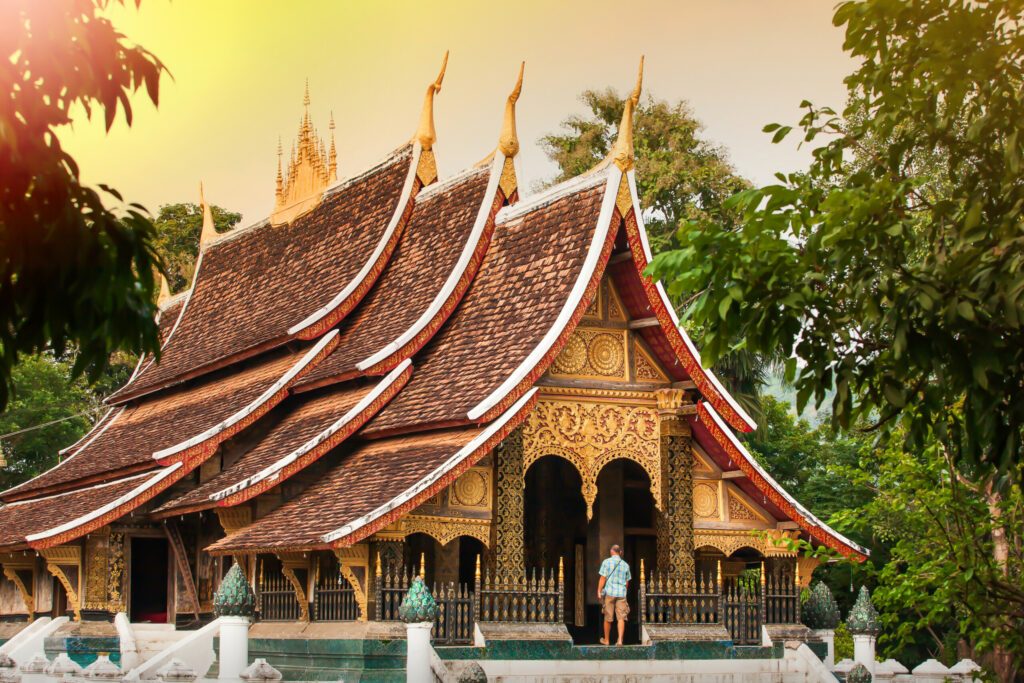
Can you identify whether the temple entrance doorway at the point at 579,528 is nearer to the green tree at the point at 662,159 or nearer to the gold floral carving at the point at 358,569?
the gold floral carving at the point at 358,569

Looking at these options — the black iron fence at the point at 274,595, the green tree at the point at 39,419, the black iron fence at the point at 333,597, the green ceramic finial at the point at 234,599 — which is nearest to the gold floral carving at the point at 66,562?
the black iron fence at the point at 274,595

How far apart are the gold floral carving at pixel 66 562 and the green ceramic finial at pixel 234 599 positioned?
486 centimetres

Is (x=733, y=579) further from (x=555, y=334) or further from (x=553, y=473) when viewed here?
(x=555, y=334)

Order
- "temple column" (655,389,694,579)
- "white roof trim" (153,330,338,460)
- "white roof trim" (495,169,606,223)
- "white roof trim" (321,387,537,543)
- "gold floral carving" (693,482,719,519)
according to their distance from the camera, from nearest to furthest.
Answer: "white roof trim" (321,387,537,543)
"temple column" (655,389,694,579)
"white roof trim" (495,169,606,223)
"gold floral carving" (693,482,719,519)
"white roof trim" (153,330,338,460)

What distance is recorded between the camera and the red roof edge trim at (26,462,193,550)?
1736 cm

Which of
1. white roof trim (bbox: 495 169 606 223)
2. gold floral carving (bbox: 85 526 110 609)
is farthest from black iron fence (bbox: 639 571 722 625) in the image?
gold floral carving (bbox: 85 526 110 609)

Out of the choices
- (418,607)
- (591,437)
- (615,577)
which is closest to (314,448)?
(591,437)

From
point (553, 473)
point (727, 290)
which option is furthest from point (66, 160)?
point (553, 473)

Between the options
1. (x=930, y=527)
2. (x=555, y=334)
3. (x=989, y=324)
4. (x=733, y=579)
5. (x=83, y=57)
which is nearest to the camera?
(x=83, y=57)

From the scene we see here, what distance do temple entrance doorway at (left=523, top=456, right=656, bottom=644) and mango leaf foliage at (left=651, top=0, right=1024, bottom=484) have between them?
907cm

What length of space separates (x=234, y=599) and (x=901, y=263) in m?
7.96

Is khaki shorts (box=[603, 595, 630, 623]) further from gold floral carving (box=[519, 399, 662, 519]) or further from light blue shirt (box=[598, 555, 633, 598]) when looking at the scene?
gold floral carving (box=[519, 399, 662, 519])

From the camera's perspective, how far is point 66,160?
6.05m

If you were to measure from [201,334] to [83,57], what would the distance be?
17.8 meters
